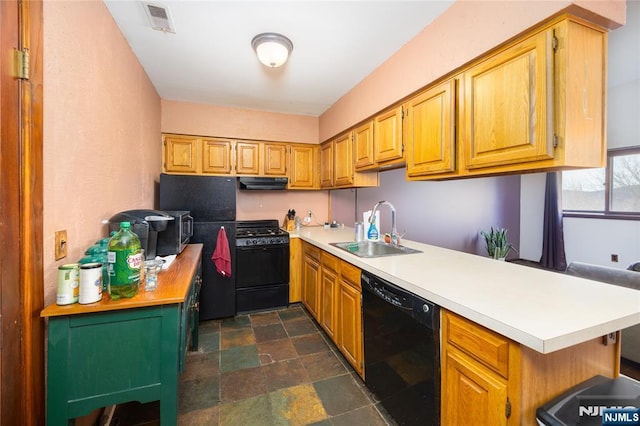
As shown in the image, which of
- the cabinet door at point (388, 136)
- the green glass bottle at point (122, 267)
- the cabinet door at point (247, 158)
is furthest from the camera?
the cabinet door at point (247, 158)

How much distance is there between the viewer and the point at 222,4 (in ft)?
5.26

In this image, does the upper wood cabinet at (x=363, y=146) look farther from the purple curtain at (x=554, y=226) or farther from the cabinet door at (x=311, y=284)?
the purple curtain at (x=554, y=226)

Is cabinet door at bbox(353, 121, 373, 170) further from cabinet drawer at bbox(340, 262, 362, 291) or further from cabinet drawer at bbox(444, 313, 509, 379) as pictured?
cabinet drawer at bbox(444, 313, 509, 379)

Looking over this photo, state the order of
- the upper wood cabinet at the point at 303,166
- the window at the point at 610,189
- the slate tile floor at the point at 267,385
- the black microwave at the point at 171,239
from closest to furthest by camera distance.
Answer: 1. the slate tile floor at the point at 267,385
2. the black microwave at the point at 171,239
3. the upper wood cabinet at the point at 303,166
4. the window at the point at 610,189

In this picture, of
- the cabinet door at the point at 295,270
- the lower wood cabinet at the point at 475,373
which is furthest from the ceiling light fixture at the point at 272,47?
the lower wood cabinet at the point at 475,373

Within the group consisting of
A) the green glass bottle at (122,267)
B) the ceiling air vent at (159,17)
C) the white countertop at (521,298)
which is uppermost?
the ceiling air vent at (159,17)

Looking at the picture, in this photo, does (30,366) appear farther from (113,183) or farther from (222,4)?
(222,4)

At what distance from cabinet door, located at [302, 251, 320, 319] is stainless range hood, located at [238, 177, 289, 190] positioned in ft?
3.31

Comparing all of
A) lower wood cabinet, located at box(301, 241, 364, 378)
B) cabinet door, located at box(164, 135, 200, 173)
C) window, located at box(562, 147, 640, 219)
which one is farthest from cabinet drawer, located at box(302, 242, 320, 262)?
window, located at box(562, 147, 640, 219)

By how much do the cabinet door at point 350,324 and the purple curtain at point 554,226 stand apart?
4.87m

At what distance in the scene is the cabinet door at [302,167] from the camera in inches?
143

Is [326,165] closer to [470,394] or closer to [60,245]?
[60,245]

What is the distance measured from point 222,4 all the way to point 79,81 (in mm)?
923

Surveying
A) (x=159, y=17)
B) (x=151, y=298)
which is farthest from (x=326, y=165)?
(x=151, y=298)
